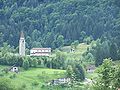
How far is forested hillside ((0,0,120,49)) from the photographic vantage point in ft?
533

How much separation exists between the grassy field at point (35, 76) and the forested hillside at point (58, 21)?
44.7 meters

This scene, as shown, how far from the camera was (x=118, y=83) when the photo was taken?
30.1 meters

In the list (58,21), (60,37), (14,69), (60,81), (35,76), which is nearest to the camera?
(60,81)

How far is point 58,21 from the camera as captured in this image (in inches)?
7062

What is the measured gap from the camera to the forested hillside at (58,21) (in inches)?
6393

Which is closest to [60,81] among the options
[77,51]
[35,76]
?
[35,76]

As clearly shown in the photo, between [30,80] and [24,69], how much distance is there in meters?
10.1

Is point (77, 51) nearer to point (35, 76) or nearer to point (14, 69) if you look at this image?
point (14, 69)

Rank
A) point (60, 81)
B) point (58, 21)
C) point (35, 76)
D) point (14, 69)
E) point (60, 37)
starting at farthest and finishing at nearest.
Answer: point (58, 21), point (60, 37), point (14, 69), point (35, 76), point (60, 81)

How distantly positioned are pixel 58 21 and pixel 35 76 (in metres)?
80.9

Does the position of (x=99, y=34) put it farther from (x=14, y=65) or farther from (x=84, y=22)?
(x=14, y=65)

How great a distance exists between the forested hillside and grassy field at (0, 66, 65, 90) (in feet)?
147

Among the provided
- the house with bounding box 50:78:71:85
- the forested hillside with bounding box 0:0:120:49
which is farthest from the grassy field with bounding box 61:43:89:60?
the house with bounding box 50:78:71:85

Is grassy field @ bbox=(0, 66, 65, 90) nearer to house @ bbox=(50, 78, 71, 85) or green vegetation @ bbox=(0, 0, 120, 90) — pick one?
green vegetation @ bbox=(0, 0, 120, 90)
